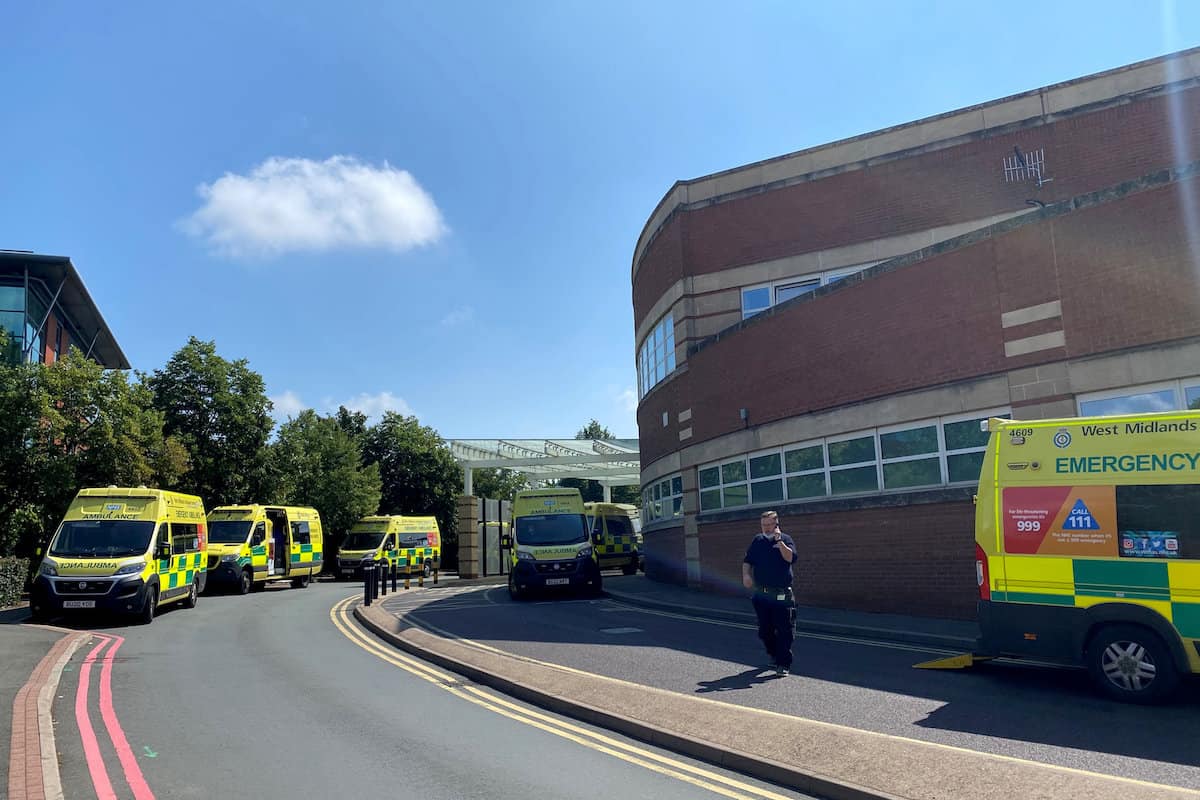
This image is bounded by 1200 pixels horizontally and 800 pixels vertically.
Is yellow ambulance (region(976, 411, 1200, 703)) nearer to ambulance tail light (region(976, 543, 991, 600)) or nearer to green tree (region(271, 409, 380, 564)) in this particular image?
ambulance tail light (region(976, 543, 991, 600))

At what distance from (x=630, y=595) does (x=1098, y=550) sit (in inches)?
492

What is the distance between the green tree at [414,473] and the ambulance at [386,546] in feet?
47.6

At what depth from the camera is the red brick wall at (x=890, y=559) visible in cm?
1314

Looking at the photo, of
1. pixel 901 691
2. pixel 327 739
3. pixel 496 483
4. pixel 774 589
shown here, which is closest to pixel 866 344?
pixel 774 589

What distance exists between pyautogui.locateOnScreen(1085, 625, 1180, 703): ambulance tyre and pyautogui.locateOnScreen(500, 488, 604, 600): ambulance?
13257 mm

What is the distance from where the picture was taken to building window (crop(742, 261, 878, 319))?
751 inches

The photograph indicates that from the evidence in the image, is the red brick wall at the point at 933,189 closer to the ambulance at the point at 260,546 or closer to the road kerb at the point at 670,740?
the road kerb at the point at 670,740

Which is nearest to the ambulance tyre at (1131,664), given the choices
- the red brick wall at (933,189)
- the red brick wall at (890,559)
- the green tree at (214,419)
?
the red brick wall at (890,559)

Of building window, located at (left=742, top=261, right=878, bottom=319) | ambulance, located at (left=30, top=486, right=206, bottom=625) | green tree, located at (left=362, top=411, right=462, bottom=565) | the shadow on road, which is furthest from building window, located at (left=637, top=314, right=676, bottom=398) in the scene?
green tree, located at (left=362, top=411, right=462, bottom=565)

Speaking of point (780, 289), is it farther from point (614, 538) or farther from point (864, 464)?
point (614, 538)

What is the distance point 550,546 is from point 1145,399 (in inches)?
507

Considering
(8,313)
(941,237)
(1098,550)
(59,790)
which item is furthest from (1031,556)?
(8,313)

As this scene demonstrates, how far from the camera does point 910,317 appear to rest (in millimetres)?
14484

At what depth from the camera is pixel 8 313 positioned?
32688 millimetres
